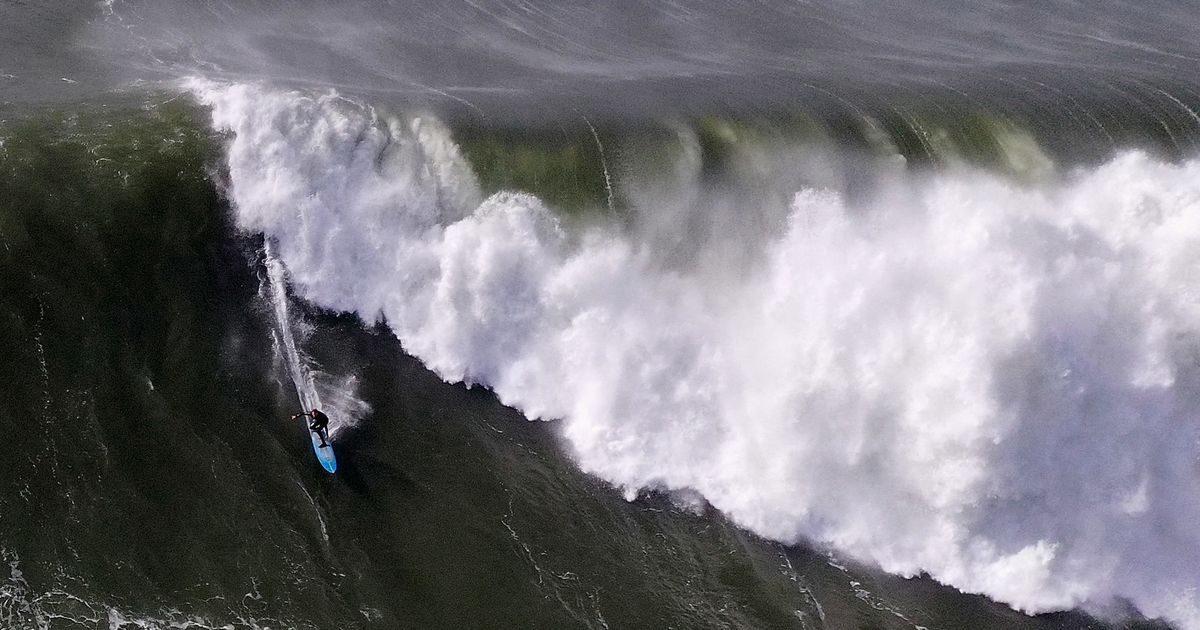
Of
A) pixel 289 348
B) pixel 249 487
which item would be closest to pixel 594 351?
pixel 289 348

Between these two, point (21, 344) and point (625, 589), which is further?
point (21, 344)

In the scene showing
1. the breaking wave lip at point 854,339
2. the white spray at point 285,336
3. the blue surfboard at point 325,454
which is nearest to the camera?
the blue surfboard at point 325,454

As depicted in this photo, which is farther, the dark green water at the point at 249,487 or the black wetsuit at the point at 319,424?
the black wetsuit at the point at 319,424

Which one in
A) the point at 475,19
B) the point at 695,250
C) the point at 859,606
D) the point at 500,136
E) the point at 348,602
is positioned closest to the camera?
the point at 348,602

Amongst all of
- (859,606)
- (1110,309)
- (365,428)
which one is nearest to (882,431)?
(859,606)

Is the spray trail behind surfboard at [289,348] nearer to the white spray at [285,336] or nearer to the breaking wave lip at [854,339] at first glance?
the white spray at [285,336]

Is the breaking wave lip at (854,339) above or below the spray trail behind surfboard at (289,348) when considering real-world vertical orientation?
above

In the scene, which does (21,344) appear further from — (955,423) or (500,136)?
(955,423)

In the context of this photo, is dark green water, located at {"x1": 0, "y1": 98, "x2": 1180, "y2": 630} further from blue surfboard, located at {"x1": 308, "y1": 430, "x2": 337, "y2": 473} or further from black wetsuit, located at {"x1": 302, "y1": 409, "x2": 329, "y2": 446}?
black wetsuit, located at {"x1": 302, "y1": 409, "x2": 329, "y2": 446}

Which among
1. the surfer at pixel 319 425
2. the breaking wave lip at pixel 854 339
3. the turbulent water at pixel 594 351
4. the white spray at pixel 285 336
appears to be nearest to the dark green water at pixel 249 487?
the turbulent water at pixel 594 351
